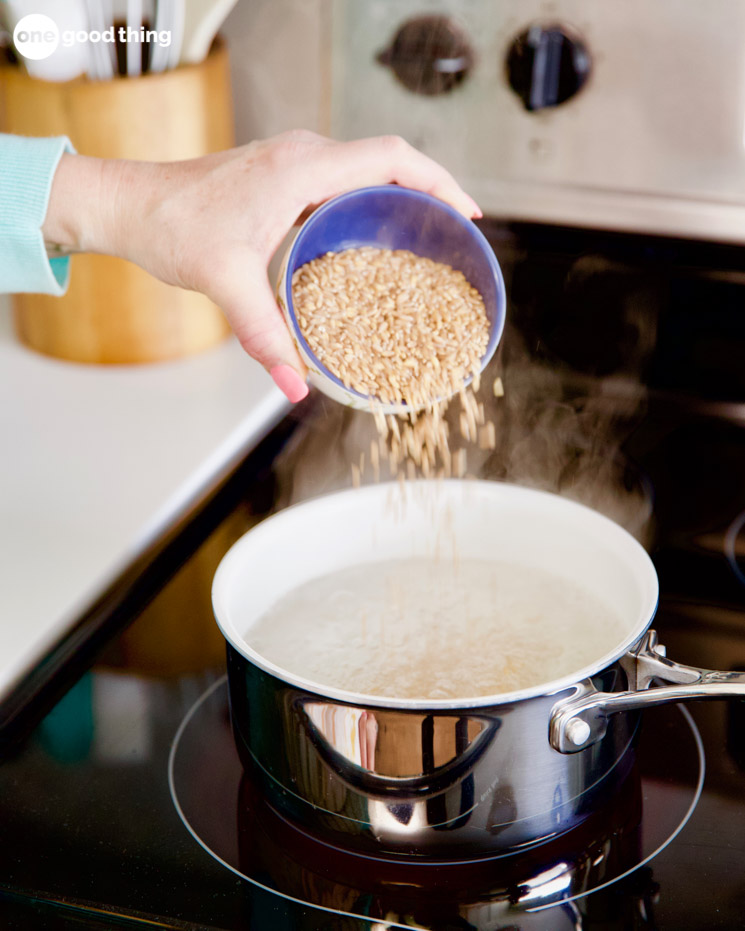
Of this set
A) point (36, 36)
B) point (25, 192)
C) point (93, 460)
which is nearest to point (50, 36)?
point (36, 36)

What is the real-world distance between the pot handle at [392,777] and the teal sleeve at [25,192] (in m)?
0.48

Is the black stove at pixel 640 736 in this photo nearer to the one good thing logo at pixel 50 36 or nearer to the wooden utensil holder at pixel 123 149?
the wooden utensil holder at pixel 123 149

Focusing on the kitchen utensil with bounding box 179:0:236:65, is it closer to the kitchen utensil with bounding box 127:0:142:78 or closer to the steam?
the kitchen utensil with bounding box 127:0:142:78

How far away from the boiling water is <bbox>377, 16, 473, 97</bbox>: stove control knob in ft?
1.72

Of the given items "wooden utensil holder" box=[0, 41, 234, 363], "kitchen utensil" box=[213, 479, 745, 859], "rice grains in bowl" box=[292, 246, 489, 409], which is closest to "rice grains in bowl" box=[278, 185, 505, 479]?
"rice grains in bowl" box=[292, 246, 489, 409]

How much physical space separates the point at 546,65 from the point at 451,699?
2.28 ft

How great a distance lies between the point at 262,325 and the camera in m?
0.75

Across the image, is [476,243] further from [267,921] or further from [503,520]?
[267,921]

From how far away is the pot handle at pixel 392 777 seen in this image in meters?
0.61

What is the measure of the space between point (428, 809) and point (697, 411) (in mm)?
657

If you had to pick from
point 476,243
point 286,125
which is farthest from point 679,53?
point 286,125

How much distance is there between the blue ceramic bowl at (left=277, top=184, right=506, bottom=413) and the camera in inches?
31.7

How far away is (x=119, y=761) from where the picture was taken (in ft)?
2.45

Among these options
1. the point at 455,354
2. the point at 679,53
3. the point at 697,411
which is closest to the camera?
the point at 455,354
